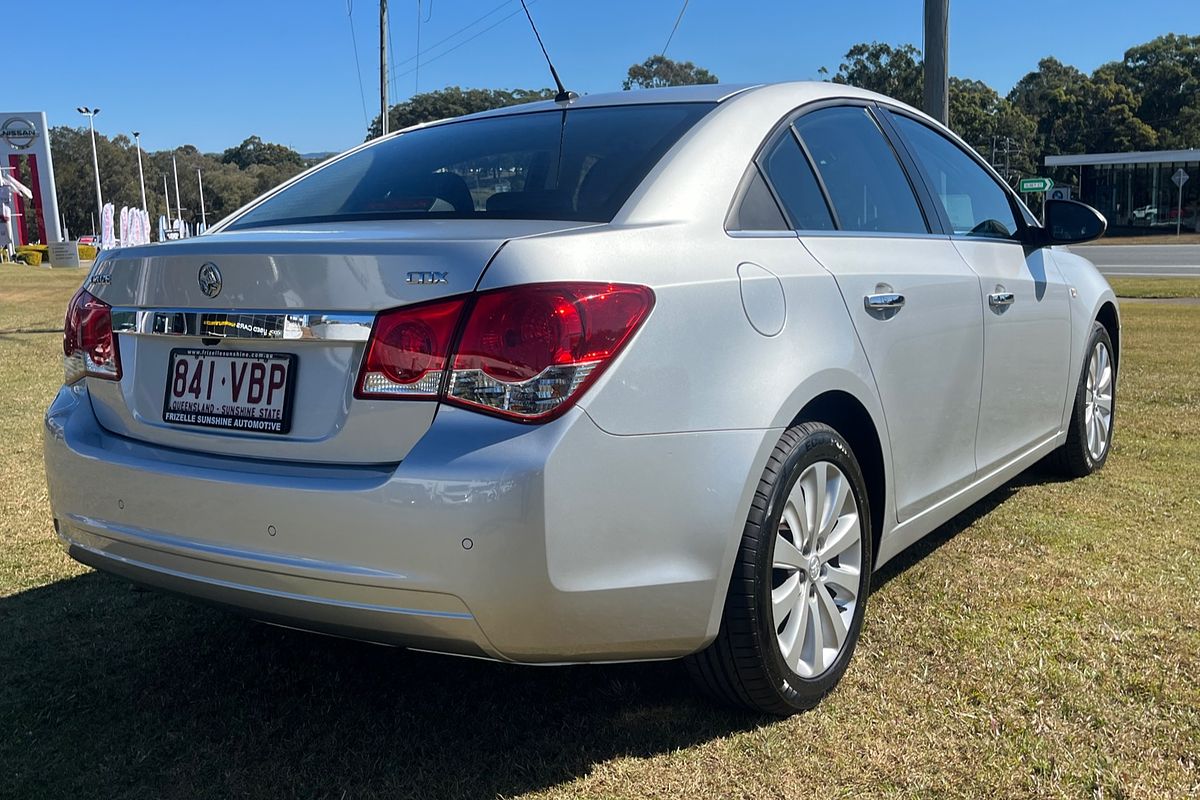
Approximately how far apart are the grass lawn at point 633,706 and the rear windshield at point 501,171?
1.28m

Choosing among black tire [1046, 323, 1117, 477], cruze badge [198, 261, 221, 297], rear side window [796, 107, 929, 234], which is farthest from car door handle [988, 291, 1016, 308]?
cruze badge [198, 261, 221, 297]

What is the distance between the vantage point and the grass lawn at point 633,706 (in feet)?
7.99

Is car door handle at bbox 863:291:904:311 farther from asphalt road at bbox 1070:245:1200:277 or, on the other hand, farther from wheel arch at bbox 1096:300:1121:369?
asphalt road at bbox 1070:245:1200:277

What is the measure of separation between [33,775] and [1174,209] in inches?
2474

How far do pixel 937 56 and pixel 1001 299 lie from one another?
7214 mm

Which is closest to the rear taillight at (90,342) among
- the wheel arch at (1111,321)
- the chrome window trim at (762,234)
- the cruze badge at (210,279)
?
the cruze badge at (210,279)

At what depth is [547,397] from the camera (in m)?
2.09

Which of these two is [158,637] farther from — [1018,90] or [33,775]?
[1018,90]

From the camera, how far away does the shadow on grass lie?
2.47 m

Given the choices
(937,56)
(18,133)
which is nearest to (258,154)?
(18,133)

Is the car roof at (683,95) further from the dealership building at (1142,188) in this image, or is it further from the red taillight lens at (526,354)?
the dealership building at (1142,188)

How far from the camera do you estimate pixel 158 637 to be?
3338mm

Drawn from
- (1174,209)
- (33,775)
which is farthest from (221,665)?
(1174,209)

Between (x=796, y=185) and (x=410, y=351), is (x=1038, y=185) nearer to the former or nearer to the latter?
(x=796, y=185)
